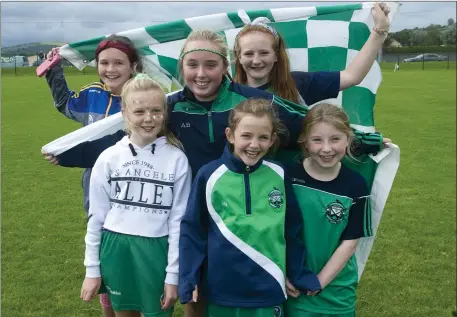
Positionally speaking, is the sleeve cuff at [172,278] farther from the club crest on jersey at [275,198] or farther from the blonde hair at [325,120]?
the blonde hair at [325,120]

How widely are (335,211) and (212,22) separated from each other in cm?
158

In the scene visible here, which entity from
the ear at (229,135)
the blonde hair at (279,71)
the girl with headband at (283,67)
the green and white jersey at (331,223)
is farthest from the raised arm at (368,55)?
the ear at (229,135)

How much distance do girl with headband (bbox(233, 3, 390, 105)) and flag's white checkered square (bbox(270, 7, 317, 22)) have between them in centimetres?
50

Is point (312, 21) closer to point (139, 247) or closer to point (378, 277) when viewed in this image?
point (139, 247)

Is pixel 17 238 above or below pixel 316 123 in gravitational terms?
below

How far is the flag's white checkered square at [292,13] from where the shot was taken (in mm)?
3375

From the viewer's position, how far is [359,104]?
3385 millimetres

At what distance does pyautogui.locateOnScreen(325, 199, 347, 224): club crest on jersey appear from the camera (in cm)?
238

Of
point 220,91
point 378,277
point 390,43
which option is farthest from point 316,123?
point 390,43

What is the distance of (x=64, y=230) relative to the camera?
5.61 metres

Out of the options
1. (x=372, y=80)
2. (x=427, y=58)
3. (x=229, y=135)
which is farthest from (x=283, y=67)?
(x=427, y=58)

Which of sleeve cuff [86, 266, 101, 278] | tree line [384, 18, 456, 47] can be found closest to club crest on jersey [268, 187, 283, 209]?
sleeve cuff [86, 266, 101, 278]

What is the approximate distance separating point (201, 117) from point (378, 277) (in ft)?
8.82

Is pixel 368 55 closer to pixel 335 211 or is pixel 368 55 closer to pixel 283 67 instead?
pixel 283 67
